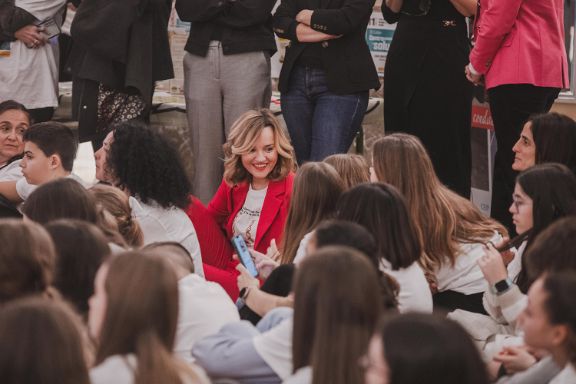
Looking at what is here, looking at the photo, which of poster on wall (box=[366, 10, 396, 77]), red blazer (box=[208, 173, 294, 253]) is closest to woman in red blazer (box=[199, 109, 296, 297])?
red blazer (box=[208, 173, 294, 253])

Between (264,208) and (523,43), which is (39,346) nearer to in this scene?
(264,208)

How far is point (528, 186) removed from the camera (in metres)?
3.57

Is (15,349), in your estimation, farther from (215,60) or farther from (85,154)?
(85,154)

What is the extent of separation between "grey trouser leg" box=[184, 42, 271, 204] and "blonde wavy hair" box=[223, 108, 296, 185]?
54 centimetres

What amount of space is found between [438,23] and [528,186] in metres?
1.58

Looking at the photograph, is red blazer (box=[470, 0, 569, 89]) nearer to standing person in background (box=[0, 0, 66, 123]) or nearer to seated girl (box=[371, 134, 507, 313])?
seated girl (box=[371, 134, 507, 313])

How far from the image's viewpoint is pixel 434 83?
5.05 metres

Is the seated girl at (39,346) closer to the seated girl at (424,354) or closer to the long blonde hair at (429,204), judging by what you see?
the seated girl at (424,354)

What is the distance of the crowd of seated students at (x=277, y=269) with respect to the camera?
6.93 ft

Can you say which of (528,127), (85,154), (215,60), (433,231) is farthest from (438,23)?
(85,154)

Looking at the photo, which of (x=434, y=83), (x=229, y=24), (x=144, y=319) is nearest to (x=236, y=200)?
(x=229, y=24)

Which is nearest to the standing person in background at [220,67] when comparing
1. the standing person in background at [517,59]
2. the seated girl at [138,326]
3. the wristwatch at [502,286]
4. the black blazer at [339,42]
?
the black blazer at [339,42]

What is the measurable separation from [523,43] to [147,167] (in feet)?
5.64

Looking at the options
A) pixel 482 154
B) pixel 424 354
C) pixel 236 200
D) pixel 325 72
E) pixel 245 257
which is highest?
pixel 424 354
